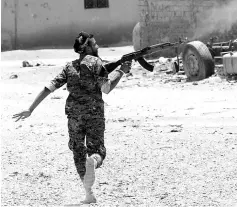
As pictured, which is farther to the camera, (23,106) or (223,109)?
(23,106)

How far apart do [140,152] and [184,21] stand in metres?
12.4

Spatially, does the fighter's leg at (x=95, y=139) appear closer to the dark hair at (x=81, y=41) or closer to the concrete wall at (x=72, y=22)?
the dark hair at (x=81, y=41)

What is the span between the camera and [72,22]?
27828mm

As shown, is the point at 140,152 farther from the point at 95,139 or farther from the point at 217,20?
the point at 217,20

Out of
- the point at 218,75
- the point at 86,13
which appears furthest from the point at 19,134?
the point at 86,13

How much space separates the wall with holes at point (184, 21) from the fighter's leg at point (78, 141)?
43.8ft

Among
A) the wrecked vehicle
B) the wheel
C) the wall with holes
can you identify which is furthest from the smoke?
the wheel

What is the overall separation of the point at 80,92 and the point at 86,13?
75.7ft

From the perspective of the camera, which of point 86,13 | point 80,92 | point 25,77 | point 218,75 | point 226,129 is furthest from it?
point 86,13

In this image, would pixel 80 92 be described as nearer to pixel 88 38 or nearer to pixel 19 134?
pixel 88 38

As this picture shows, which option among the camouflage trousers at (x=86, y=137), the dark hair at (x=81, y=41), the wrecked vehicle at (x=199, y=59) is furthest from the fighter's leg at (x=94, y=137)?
the wrecked vehicle at (x=199, y=59)

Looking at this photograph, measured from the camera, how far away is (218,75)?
14.2 metres

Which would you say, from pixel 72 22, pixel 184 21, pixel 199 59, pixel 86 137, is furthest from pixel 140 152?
pixel 72 22

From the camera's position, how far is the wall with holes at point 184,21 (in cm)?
1842
